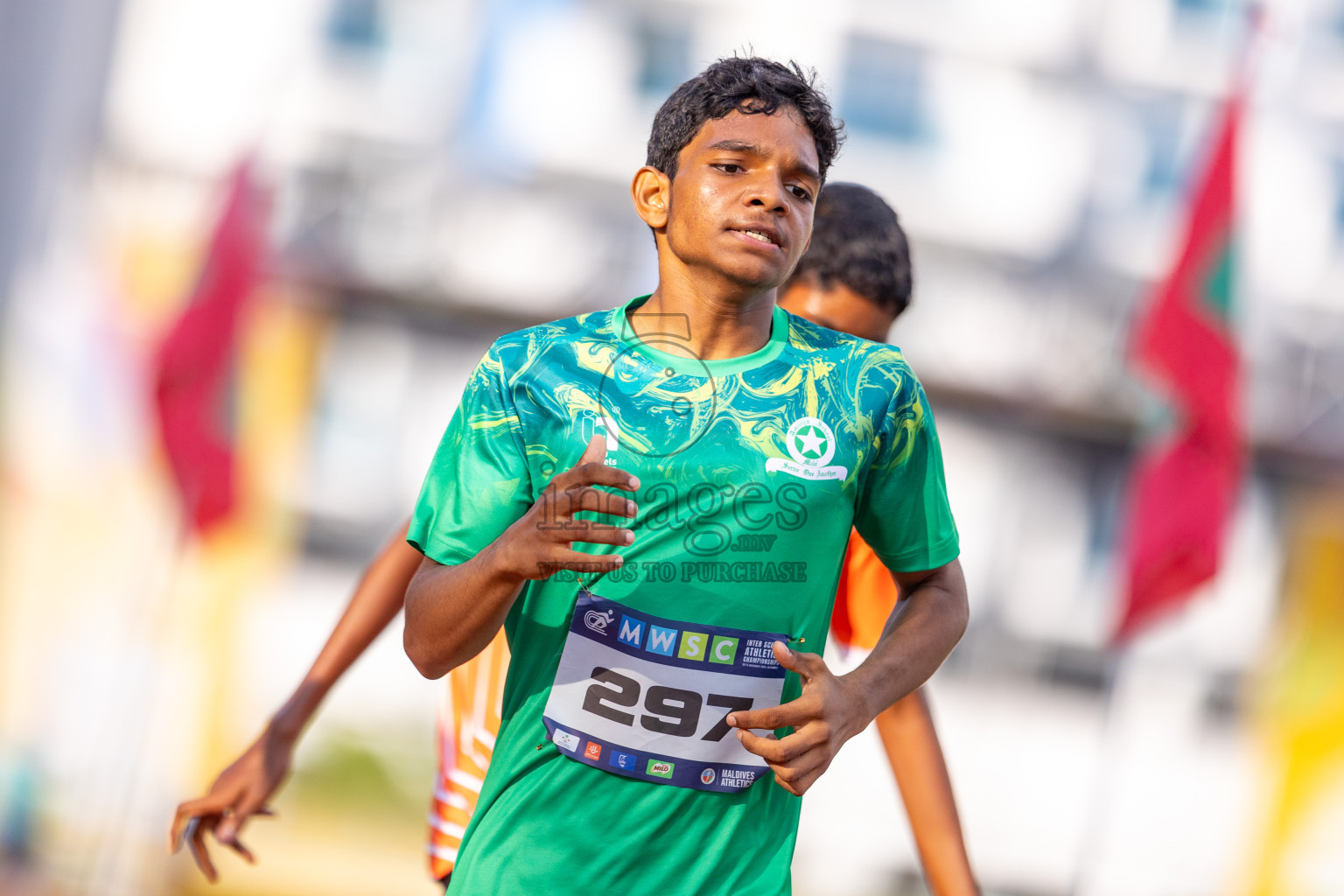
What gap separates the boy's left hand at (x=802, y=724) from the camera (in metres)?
1.09

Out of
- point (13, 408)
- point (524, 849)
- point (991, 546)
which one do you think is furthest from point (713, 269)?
point (13, 408)

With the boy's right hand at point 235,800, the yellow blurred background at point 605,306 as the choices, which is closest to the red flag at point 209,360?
the yellow blurred background at point 605,306

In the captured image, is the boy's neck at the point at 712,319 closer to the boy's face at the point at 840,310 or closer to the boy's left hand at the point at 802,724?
the boy's left hand at the point at 802,724

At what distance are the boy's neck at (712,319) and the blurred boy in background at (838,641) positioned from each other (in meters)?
0.66

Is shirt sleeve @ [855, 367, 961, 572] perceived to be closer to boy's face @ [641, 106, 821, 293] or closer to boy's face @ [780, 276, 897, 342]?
boy's face @ [641, 106, 821, 293]

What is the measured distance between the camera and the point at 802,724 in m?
1.11

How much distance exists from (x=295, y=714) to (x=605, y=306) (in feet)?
24.8

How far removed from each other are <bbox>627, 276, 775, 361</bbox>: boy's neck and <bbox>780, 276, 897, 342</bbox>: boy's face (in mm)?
635

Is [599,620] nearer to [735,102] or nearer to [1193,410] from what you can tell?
[735,102]

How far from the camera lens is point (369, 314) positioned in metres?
9.62

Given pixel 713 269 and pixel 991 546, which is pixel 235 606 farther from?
pixel 713 269

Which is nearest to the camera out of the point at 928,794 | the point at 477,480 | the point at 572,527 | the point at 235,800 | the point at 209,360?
the point at 572,527

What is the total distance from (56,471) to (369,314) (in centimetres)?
278

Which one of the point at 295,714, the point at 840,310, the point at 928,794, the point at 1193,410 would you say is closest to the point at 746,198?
the point at 840,310
